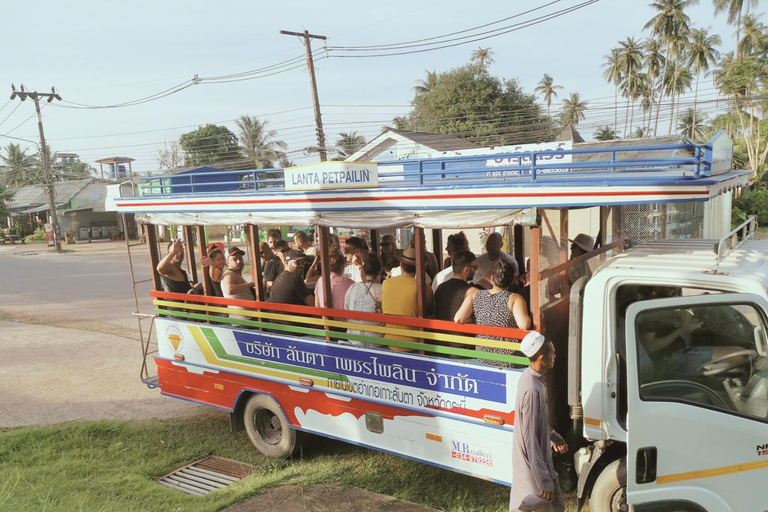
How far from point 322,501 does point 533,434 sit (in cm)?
234

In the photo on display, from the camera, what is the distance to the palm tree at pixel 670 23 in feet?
141

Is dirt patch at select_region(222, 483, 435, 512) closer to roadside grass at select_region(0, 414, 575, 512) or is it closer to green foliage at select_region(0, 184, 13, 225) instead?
roadside grass at select_region(0, 414, 575, 512)

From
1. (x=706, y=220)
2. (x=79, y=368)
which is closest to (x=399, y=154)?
(x=706, y=220)

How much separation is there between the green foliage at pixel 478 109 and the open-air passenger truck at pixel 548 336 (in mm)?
35470

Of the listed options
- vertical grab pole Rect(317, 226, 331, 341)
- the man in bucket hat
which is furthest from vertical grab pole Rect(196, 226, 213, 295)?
the man in bucket hat

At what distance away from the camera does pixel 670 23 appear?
43594 mm

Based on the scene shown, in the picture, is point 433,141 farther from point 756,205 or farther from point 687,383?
point 687,383

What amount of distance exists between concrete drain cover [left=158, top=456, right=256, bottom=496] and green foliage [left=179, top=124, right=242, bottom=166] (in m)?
52.6

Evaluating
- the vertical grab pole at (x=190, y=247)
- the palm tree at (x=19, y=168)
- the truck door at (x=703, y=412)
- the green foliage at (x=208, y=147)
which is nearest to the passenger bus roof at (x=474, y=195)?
the vertical grab pole at (x=190, y=247)

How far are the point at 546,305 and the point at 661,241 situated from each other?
4.03ft

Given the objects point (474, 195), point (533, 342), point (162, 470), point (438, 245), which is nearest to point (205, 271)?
point (162, 470)

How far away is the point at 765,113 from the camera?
3164 cm

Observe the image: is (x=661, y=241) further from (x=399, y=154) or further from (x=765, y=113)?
(x=765, y=113)

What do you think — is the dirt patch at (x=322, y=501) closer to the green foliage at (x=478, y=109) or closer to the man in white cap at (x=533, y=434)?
the man in white cap at (x=533, y=434)
